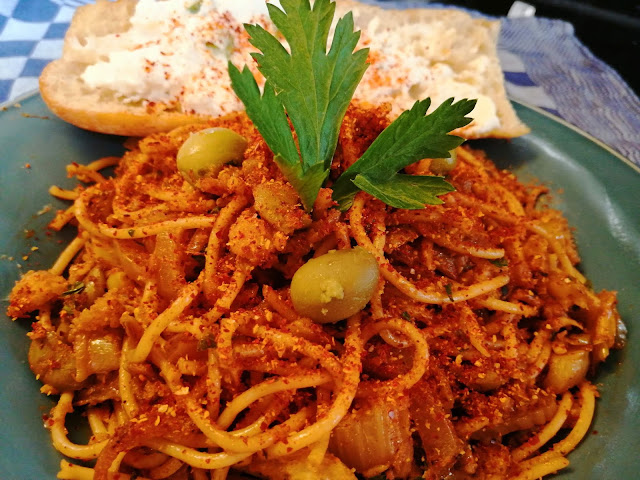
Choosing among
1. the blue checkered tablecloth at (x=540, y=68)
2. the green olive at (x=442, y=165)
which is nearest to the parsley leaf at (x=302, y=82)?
the green olive at (x=442, y=165)

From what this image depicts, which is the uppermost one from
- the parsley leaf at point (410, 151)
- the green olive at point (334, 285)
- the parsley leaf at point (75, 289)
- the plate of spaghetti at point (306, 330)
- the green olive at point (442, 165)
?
the parsley leaf at point (410, 151)

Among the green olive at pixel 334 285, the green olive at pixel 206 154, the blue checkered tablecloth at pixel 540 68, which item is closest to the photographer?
the green olive at pixel 334 285

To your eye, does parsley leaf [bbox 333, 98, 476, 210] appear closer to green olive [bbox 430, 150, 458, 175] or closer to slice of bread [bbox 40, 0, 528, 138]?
green olive [bbox 430, 150, 458, 175]

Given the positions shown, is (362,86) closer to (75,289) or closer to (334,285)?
(334,285)

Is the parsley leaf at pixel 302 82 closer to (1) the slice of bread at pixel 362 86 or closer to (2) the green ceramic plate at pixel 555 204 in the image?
(1) the slice of bread at pixel 362 86

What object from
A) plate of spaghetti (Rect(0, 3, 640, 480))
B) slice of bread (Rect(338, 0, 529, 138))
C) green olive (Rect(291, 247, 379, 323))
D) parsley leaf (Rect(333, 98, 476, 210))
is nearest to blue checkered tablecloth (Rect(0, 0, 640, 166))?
slice of bread (Rect(338, 0, 529, 138))

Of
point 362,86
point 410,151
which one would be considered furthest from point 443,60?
point 410,151
